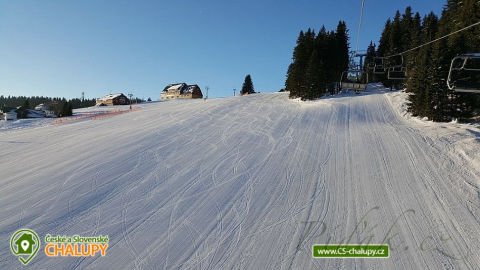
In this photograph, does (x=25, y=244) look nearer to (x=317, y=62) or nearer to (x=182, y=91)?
(x=317, y=62)

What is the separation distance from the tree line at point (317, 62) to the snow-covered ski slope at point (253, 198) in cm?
2221

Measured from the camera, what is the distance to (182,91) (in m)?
82.9

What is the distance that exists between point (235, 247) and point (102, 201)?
215 inches

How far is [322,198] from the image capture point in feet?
33.4

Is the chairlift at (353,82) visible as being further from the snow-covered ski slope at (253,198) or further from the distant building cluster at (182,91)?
the distant building cluster at (182,91)

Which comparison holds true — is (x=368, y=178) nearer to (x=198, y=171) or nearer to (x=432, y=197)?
(x=432, y=197)

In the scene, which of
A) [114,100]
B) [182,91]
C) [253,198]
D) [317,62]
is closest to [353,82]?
[317,62]

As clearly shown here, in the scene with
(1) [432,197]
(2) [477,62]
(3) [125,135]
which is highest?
(2) [477,62]

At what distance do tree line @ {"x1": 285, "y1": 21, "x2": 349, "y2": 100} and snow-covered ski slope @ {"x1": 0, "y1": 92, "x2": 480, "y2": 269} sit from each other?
2221 centimetres

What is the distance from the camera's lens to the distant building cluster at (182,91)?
80.4 m

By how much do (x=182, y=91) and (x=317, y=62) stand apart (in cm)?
5025

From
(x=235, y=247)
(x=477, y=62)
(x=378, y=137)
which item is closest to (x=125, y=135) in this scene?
(x=235, y=247)

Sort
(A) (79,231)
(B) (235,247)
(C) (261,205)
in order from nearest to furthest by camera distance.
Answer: (B) (235,247)
(A) (79,231)
(C) (261,205)

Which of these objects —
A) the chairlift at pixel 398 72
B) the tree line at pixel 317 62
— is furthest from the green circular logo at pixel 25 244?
the tree line at pixel 317 62
